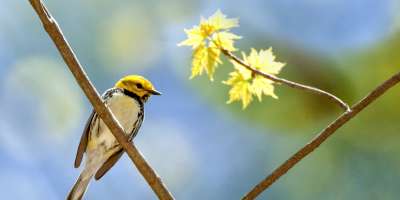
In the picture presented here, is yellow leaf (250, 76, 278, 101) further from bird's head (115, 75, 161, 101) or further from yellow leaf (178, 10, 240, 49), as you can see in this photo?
bird's head (115, 75, 161, 101)

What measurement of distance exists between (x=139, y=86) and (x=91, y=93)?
1170mm

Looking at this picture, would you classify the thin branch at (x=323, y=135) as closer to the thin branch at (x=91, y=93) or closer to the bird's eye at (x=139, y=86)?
the thin branch at (x=91, y=93)

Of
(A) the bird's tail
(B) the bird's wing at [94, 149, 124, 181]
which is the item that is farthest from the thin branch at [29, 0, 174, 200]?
(B) the bird's wing at [94, 149, 124, 181]

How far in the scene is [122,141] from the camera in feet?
3.85

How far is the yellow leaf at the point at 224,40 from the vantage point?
3.82 ft

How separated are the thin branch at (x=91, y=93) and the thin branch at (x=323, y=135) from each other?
196 millimetres

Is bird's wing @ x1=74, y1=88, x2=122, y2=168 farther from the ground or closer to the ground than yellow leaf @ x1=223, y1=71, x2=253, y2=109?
farther from the ground

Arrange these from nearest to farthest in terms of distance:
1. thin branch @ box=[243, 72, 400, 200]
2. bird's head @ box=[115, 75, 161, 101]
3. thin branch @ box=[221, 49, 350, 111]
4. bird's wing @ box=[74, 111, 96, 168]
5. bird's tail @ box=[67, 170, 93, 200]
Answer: thin branch @ box=[243, 72, 400, 200] → thin branch @ box=[221, 49, 350, 111] → bird's wing @ box=[74, 111, 96, 168] → bird's tail @ box=[67, 170, 93, 200] → bird's head @ box=[115, 75, 161, 101]

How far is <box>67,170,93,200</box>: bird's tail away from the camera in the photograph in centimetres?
205

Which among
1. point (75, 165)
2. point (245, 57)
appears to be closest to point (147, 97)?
Result: point (75, 165)

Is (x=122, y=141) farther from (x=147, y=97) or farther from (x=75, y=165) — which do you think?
(x=147, y=97)

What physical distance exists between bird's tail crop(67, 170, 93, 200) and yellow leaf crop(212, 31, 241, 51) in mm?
1074

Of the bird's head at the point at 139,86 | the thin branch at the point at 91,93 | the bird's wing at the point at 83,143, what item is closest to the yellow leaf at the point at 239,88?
the thin branch at the point at 91,93

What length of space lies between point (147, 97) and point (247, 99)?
1.22 meters
